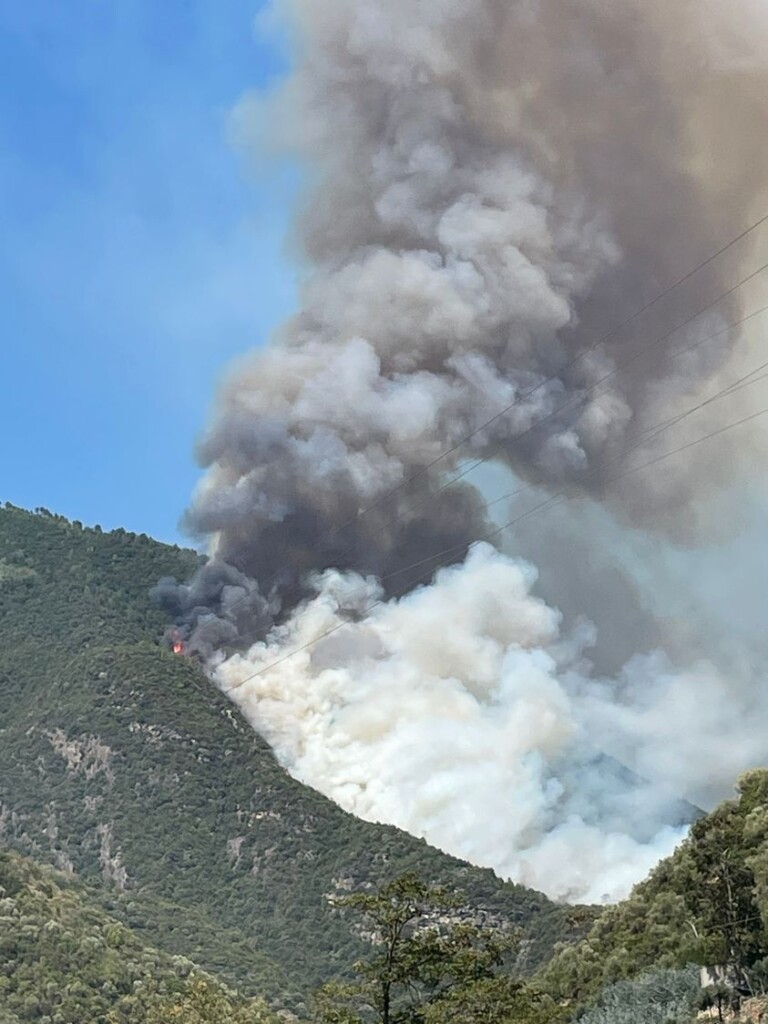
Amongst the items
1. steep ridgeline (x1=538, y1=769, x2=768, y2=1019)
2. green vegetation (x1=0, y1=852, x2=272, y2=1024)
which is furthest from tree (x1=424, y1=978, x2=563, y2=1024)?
green vegetation (x1=0, y1=852, x2=272, y2=1024)

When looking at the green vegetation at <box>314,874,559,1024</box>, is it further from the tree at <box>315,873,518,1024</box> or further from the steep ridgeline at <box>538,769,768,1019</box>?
the steep ridgeline at <box>538,769,768,1019</box>

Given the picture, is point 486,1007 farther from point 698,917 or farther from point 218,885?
point 218,885

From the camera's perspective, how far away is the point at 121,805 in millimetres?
103562

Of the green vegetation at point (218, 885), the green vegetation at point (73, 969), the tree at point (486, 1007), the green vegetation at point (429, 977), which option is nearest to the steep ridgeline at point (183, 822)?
the green vegetation at point (218, 885)

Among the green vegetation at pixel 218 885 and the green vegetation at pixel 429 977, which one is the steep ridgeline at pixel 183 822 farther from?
the green vegetation at pixel 429 977

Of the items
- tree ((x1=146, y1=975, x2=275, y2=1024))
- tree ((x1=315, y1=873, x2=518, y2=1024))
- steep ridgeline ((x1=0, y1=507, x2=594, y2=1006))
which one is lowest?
tree ((x1=315, y1=873, x2=518, y2=1024))

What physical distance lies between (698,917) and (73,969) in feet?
97.7

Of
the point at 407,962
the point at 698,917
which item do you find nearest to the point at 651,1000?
the point at 698,917

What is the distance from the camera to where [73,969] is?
5888cm

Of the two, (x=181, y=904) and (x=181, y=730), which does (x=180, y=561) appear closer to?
(x=181, y=730)

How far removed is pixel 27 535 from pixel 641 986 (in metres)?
137

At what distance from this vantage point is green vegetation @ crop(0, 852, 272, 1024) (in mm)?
54531

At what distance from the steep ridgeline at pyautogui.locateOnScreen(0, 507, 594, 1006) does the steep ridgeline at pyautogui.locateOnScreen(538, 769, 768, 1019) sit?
54.8 feet

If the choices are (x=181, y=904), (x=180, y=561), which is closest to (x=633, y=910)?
(x=181, y=904)
